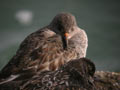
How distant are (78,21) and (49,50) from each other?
32.4ft

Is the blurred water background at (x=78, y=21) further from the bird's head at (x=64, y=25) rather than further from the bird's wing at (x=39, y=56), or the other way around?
the bird's wing at (x=39, y=56)

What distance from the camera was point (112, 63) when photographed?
584 inches

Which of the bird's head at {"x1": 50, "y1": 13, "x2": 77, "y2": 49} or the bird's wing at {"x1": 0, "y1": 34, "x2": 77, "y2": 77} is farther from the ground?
the bird's head at {"x1": 50, "y1": 13, "x2": 77, "y2": 49}

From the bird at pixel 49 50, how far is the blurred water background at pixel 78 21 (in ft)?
21.7

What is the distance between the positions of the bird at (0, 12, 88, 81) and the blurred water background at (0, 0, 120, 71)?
21.7 ft

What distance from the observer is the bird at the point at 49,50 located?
630 centimetres

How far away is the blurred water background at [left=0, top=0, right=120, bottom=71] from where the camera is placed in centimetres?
1508

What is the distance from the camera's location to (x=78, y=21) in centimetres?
1644

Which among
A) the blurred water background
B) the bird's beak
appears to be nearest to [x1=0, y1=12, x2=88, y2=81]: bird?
the bird's beak

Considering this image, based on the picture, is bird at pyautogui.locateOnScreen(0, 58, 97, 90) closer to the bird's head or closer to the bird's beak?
the bird's beak

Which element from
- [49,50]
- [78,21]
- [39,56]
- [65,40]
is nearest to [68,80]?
[39,56]

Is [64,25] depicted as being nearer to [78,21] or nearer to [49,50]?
[49,50]

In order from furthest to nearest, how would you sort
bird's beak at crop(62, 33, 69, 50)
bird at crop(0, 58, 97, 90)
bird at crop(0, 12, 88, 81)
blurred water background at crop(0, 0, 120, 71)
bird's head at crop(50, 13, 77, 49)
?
1. blurred water background at crop(0, 0, 120, 71)
2. bird's head at crop(50, 13, 77, 49)
3. bird's beak at crop(62, 33, 69, 50)
4. bird at crop(0, 12, 88, 81)
5. bird at crop(0, 58, 97, 90)

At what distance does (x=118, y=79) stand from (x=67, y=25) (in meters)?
2.01
